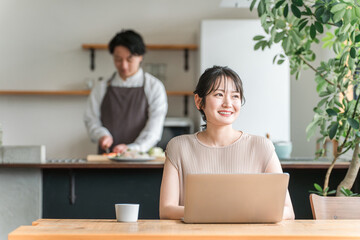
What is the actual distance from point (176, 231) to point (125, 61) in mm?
2584

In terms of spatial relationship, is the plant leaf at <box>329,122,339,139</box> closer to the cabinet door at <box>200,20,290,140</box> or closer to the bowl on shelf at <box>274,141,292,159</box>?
the bowl on shelf at <box>274,141,292,159</box>

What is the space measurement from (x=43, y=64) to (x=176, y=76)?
4.37ft

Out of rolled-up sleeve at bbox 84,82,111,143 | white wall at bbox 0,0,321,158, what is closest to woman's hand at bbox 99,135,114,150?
rolled-up sleeve at bbox 84,82,111,143

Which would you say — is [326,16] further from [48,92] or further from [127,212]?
[48,92]

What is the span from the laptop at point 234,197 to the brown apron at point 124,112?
258 centimetres

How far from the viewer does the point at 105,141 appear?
12.6 ft

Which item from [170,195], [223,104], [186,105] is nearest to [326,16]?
[223,104]

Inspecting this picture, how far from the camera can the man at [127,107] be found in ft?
13.3

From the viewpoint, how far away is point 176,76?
215 inches

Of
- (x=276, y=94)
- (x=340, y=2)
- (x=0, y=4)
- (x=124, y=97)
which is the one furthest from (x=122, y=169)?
(x=0, y=4)

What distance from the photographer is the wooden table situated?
58.4 inches

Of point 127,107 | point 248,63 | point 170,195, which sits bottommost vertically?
point 170,195

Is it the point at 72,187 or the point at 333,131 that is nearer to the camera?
the point at 333,131

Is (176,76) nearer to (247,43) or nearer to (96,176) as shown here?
(247,43)
